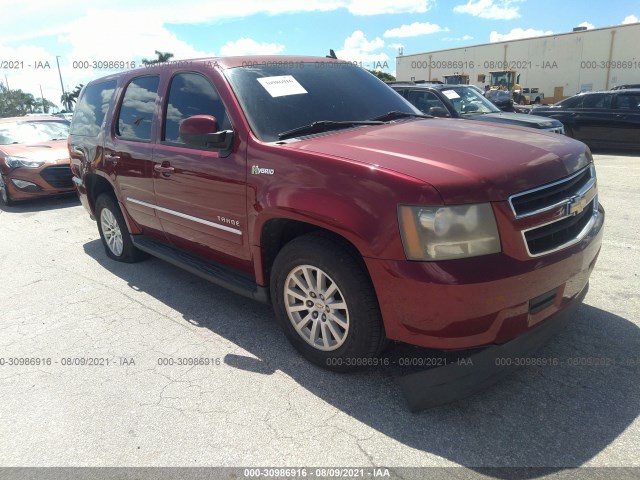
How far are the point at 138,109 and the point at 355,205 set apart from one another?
2841mm

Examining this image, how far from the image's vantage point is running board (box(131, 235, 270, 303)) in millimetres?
3334

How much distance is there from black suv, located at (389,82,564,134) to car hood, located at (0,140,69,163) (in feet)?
21.7

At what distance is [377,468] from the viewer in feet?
7.40

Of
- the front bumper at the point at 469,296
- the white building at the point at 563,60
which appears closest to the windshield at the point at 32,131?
the front bumper at the point at 469,296

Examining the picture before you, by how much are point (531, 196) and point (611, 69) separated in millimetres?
39281

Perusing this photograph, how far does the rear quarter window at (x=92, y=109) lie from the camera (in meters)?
4.99

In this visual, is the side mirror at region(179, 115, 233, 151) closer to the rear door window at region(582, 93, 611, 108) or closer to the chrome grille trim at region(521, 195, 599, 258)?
the chrome grille trim at region(521, 195, 599, 258)

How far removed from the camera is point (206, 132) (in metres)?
3.16

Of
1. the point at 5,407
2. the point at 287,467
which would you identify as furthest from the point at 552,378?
the point at 5,407

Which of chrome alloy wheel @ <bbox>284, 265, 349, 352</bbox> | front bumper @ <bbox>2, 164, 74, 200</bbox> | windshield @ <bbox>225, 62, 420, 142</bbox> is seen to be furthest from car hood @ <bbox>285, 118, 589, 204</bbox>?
front bumper @ <bbox>2, 164, 74, 200</bbox>

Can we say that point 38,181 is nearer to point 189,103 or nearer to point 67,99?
point 189,103

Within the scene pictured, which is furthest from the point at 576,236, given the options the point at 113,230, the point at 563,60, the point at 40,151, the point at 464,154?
the point at 563,60

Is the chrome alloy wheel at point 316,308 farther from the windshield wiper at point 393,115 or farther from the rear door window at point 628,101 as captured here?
the rear door window at point 628,101

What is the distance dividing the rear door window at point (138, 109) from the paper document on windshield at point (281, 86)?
4.01ft
